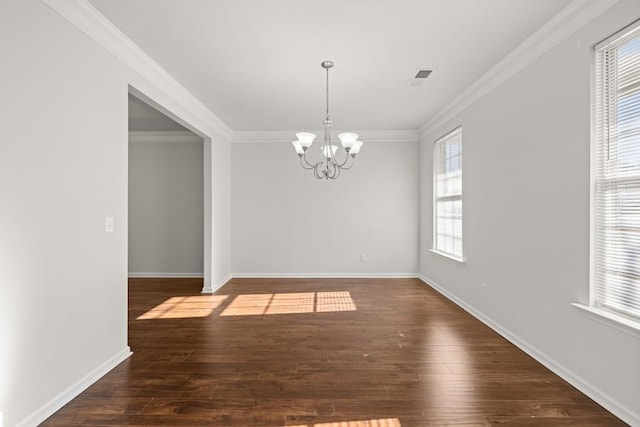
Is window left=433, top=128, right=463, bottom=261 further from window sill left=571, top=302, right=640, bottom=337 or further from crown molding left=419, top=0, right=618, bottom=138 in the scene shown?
window sill left=571, top=302, right=640, bottom=337

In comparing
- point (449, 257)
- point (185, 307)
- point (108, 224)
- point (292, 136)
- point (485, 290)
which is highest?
point (292, 136)

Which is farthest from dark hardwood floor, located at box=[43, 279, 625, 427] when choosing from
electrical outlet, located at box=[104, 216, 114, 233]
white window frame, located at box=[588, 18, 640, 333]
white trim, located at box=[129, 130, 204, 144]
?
white trim, located at box=[129, 130, 204, 144]

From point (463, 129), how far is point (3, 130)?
4.28 m

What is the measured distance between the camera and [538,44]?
279cm

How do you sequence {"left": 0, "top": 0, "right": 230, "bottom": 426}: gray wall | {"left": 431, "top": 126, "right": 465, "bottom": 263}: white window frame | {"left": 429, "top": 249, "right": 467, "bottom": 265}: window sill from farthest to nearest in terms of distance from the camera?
{"left": 431, "top": 126, "right": 465, "bottom": 263}: white window frame
{"left": 429, "top": 249, "right": 467, "bottom": 265}: window sill
{"left": 0, "top": 0, "right": 230, "bottom": 426}: gray wall

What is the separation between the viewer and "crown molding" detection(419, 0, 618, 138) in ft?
7.54

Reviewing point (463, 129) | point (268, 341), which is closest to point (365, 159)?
point (463, 129)

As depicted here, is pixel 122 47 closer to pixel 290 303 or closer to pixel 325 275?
pixel 290 303

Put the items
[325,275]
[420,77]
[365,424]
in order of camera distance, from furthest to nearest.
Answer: [325,275] < [420,77] < [365,424]

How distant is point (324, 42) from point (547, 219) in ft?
7.44

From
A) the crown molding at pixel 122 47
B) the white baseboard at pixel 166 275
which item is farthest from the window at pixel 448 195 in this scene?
the white baseboard at pixel 166 275

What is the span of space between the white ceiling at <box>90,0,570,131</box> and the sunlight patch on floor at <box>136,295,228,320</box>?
261cm

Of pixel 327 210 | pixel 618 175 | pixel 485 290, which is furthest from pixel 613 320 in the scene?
pixel 327 210

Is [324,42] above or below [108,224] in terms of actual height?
above
